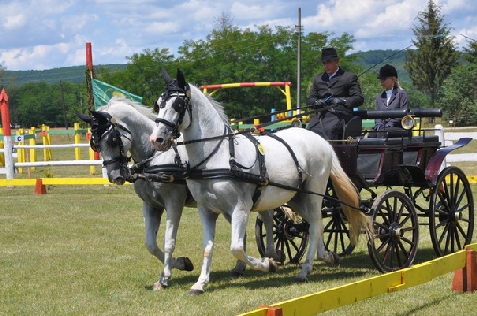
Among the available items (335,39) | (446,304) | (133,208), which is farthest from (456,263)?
(335,39)

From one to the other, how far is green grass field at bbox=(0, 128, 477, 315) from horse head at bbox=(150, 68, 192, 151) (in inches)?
58.9

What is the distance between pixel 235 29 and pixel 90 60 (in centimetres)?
4285

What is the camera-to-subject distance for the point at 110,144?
24.7 feet

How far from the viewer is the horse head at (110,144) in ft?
24.6

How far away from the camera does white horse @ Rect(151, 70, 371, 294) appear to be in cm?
Answer: 698

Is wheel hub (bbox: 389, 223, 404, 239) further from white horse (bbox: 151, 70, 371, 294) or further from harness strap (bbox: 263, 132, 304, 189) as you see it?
harness strap (bbox: 263, 132, 304, 189)

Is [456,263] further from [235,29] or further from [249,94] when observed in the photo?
[235,29]

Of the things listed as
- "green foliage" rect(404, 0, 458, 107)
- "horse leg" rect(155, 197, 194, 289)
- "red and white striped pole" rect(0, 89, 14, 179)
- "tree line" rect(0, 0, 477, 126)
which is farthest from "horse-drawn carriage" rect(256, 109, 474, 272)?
"green foliage" rect(404, 0, 458, 107)

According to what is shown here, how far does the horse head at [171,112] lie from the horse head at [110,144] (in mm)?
678

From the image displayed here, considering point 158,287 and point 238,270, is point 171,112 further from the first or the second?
point 238,270

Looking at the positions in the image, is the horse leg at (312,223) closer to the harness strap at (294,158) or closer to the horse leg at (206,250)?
the harness strap at (294,158)

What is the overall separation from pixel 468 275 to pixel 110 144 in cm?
367

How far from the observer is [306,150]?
809 centimetres

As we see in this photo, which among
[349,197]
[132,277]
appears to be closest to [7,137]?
[132,277]
